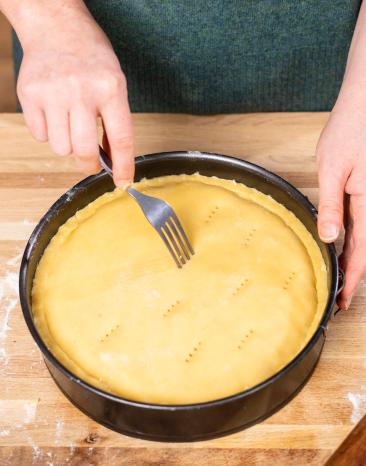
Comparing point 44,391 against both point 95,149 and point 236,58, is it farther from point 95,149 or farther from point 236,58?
point 236,58

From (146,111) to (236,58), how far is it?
0.37 meters

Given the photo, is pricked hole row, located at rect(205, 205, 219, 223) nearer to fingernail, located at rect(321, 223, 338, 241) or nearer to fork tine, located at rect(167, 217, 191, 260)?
fork tine, located at rect(167, 217, 191, 260)

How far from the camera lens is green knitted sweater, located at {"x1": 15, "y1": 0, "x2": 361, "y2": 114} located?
5.84 feet

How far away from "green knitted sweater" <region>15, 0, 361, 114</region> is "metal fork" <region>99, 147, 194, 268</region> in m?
0.56

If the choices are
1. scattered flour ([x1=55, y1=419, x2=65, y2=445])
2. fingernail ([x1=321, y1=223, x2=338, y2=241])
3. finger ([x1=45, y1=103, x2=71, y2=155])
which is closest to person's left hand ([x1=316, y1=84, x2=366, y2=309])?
fingernail ([x1=321, y1=223, x2=338, y2=241])

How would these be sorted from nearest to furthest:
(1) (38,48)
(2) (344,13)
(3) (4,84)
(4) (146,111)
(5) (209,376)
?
(5) (209,376)
(1) (38,48)
(2) (344,13)
(4) (146,111)
(3) (4,84)

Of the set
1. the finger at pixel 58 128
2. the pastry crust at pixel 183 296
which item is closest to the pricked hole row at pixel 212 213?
the pastry crust at pixel 183 296

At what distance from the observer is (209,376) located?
131 cm

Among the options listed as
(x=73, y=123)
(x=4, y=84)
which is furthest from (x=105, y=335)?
(x=4, y=84)

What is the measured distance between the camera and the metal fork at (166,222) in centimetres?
147

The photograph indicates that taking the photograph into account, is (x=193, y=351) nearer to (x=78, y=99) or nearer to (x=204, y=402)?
(x=204, y=402)

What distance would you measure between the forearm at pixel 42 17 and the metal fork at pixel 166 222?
30 centimetres

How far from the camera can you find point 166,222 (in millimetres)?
1483

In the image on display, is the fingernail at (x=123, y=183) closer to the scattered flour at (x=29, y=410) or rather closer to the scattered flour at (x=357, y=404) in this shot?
the scattered flour at (x=29, y=410)
